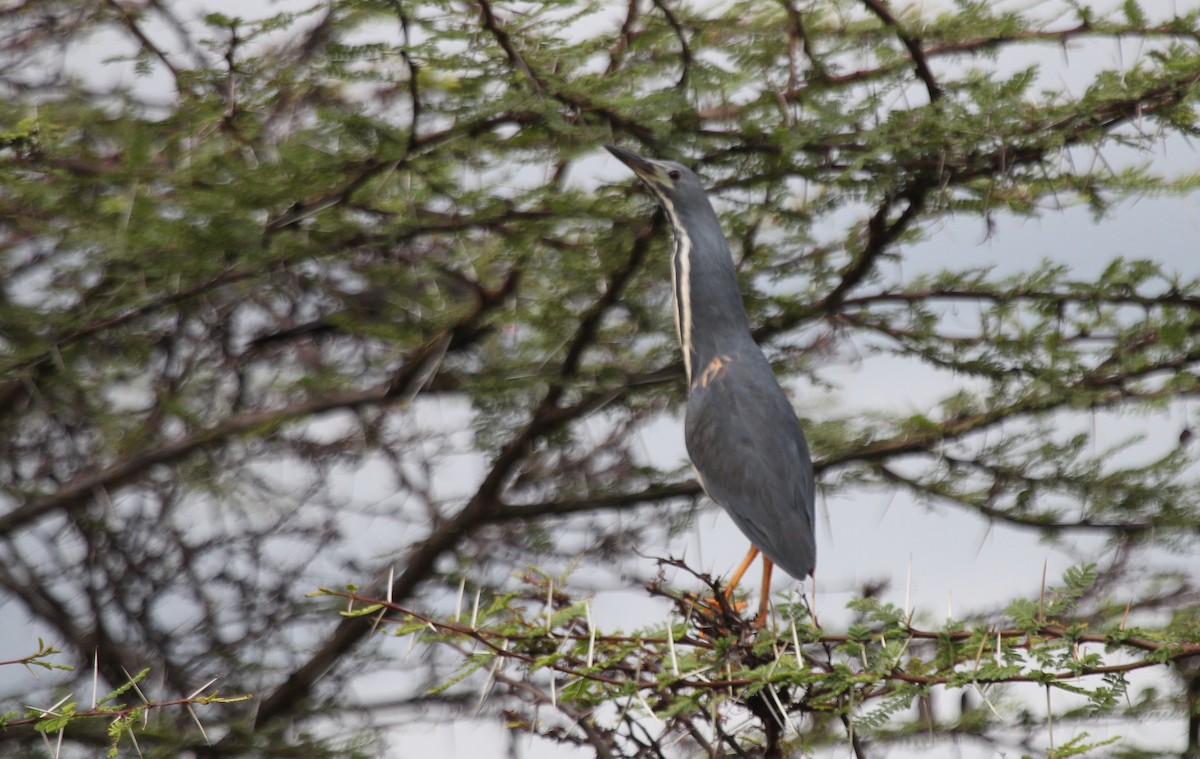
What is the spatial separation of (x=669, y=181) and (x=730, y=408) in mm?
714

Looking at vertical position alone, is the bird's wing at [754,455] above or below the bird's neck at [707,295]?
below

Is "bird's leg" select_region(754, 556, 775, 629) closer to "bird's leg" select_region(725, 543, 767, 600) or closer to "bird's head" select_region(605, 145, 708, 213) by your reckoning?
"bird's leg" select_region(725, 543, 767, 600)

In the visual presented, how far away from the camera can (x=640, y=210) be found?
4414 mm

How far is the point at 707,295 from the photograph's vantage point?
3854mm

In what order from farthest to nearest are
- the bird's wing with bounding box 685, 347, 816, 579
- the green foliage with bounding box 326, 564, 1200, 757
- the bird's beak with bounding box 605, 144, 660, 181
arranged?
the bird's beak with bounding box 605, 144, 660, 181
the bird's wing with bounding box 685, 347, 816, 579
the green foliage with bounding box 326, 564, 1200, 757

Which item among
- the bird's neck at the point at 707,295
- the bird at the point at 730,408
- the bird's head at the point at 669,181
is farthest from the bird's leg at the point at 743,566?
the bird's head at the point at 669,181

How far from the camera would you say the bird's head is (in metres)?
3.81

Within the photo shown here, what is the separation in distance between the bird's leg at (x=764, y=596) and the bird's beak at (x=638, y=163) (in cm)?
119

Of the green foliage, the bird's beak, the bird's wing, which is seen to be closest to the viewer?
the green foliage

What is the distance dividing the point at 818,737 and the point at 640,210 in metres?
1.87

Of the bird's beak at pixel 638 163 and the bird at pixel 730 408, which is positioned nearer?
the bird at pixel 730 408

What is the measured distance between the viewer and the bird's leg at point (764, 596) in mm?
3166

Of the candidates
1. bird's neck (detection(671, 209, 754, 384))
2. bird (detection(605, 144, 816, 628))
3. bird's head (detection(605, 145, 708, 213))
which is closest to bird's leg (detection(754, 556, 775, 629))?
bird (detection(605, 144, 816, 628))

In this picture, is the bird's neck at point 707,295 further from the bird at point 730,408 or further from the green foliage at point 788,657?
the green foliage at point 788,657
